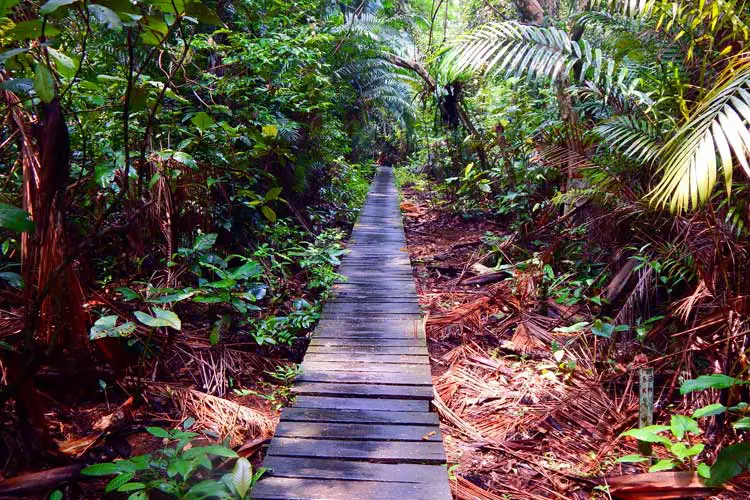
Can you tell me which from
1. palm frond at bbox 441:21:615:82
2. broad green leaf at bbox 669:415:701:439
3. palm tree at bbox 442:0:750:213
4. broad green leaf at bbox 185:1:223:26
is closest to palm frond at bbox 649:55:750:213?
palm tree at bbox 442:0:750:213

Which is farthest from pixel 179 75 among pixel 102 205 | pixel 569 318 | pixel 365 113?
pixel 365 113

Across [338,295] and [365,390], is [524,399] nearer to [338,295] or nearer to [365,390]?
[365,390]

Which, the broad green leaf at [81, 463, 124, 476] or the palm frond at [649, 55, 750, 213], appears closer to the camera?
the broad green leaf at [81, 463, 124, 476]

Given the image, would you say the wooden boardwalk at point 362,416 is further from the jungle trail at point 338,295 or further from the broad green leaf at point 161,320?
the broad green leaf at point 161,320

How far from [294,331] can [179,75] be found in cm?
250

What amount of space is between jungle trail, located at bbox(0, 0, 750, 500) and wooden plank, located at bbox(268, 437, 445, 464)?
11mm

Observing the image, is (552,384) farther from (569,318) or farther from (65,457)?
(65,457)

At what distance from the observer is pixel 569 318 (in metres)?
3.96

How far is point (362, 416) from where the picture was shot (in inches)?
97.1

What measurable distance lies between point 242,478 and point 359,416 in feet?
2.63

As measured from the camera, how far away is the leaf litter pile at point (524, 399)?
7.89 feet

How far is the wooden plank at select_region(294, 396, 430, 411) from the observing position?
8.36ft

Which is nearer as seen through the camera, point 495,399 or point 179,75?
point 495,399

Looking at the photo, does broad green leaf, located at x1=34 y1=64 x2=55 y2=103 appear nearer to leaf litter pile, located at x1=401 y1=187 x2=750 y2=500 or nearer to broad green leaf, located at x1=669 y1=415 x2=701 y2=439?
leaf litter pile, located at x1=401 y1=187 x2=750 y2=500
